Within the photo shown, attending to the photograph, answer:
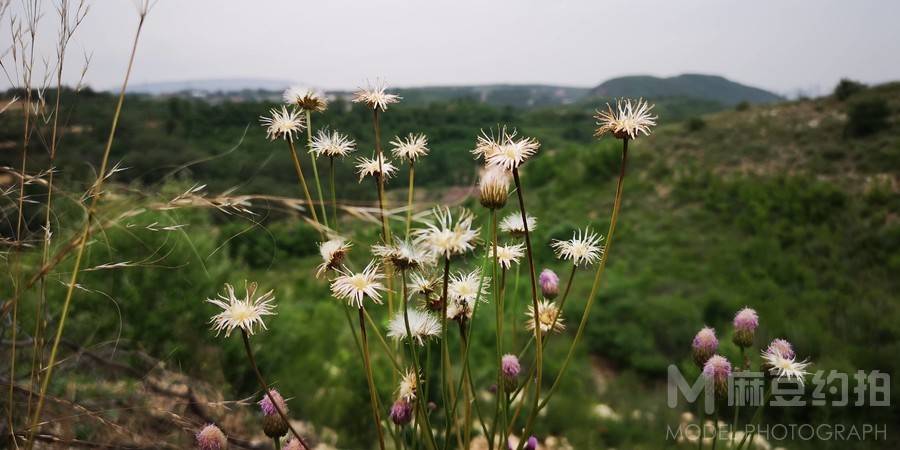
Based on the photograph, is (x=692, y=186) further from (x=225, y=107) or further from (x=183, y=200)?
(x=225, y=107)

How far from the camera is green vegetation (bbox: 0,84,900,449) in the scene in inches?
76.7

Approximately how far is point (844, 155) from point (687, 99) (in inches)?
1993

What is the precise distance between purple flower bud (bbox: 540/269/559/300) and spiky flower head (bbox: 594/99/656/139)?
447 millimetres

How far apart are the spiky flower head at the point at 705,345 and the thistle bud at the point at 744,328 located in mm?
120

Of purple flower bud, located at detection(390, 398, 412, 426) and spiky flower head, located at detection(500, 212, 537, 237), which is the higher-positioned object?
spiky flower head, located at detection(500, 212, 537, 237)

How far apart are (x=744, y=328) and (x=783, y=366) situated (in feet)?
0.99

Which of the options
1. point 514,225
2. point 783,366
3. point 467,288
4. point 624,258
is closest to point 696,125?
point 624,258

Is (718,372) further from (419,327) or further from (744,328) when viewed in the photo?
(419,327)

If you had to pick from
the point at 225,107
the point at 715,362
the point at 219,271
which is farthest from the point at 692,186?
the point at 225,107

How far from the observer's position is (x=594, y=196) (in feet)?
58.7

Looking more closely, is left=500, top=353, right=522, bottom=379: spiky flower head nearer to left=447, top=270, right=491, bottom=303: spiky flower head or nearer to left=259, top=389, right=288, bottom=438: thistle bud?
left=447, top=270, right=491, bottom=303: spiky flower head

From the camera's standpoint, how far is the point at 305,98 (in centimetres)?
94

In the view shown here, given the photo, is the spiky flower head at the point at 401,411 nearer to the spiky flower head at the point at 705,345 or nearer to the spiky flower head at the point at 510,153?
the spiky flower head at the point at 510,153

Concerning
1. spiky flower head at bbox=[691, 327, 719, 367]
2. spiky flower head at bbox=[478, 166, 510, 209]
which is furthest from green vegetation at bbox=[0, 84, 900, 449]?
spiky flower head at bbox=[691, 327, 719, 367]
